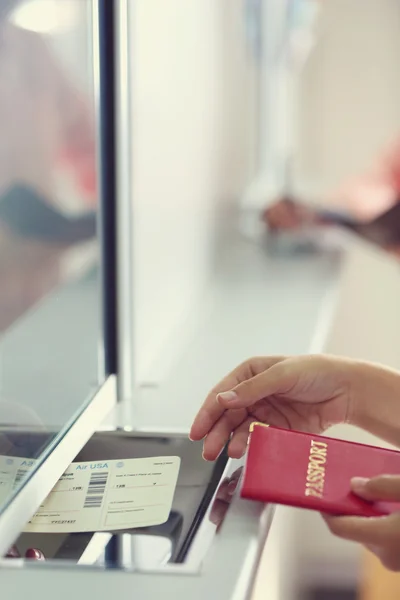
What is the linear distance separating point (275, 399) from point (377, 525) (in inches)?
9.4

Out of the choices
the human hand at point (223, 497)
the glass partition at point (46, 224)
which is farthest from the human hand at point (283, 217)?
the human hand at point (223, 497)

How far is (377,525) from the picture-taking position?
71 centimetres

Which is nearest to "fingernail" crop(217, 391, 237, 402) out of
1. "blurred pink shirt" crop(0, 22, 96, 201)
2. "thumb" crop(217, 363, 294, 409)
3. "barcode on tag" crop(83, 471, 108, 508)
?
"thumb" crop(217, 363, 294, 409)

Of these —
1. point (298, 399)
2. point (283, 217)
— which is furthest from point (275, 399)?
point (283, 217)

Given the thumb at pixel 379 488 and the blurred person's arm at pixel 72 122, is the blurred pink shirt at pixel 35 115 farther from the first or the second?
Result: the thumb at pixel 379 488

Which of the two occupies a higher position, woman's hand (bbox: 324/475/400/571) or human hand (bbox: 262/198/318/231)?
woman's hand (bbox: 324/475/400/571)

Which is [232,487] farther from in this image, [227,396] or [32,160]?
[32,160]

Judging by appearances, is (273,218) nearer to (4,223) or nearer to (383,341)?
(383,341)

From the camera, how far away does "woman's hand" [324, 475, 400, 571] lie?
70cm

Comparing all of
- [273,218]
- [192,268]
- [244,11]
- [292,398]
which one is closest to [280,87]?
[244,11]

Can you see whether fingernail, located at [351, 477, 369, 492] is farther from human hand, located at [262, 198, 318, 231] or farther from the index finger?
human hand, located at [262, 198, 318, 231]

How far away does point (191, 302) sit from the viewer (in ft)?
5.11

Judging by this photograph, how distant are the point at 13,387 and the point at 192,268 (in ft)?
2.63

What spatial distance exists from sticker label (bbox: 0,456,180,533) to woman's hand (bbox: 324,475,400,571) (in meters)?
0.16
